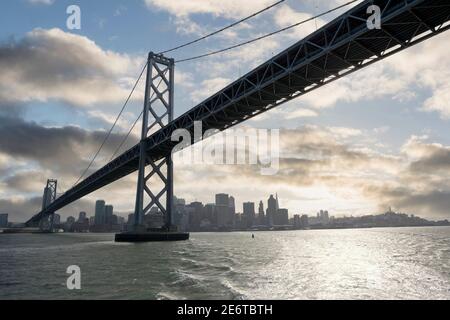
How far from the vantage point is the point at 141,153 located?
48.0m

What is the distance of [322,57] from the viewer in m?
26.4

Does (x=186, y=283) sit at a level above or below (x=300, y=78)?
below

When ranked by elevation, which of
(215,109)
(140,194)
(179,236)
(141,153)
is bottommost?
(179,236)

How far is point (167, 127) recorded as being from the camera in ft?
150

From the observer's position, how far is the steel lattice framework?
21250 mm

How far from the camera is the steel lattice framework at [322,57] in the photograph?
69.7ft

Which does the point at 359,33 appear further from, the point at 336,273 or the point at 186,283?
the point at 186,283

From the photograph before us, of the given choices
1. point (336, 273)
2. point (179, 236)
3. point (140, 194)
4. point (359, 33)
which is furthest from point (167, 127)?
point (336, 273)

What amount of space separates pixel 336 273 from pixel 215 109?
24.3 metres

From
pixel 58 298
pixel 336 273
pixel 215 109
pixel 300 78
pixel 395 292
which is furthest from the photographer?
pixel 215 109

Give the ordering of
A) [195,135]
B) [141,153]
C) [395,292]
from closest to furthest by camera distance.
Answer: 1. [395,292]
2. [195,135]
3. [141,153]
